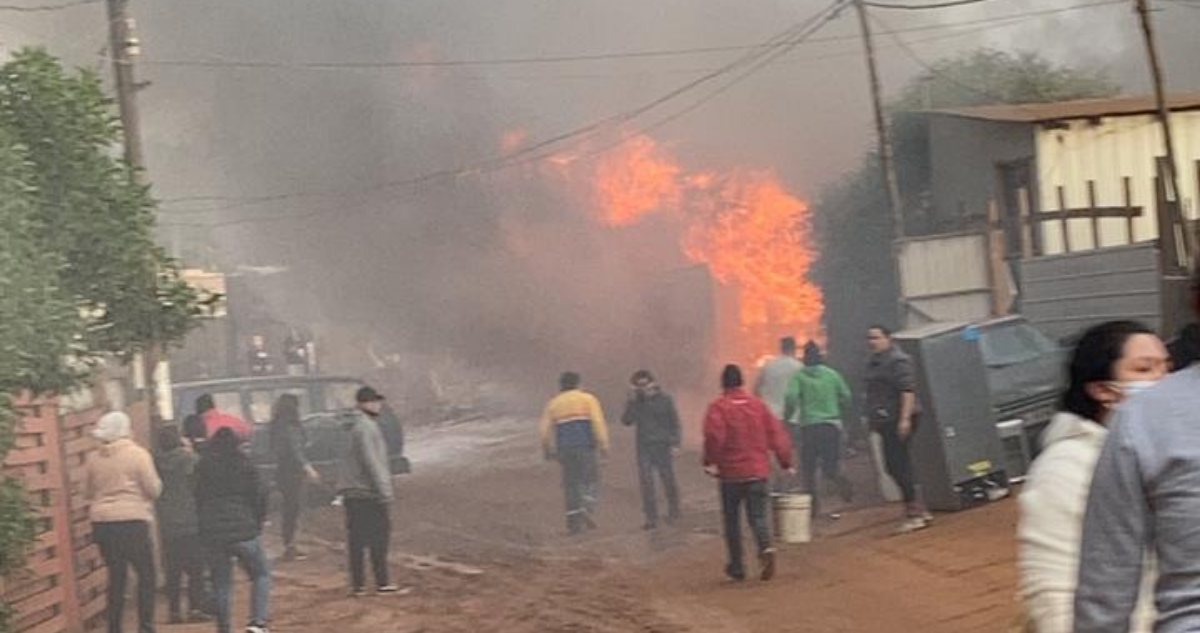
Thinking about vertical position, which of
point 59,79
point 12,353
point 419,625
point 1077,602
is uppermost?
point 59,79

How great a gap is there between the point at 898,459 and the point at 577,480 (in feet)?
11.7

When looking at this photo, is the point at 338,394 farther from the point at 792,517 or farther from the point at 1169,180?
the point at 1169,180

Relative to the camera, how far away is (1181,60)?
107ft

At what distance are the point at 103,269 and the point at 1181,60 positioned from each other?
26806mm

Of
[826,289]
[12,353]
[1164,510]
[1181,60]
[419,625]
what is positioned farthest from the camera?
[1181,60]

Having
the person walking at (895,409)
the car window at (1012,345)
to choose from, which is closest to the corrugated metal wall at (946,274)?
the car window at (1012,345)

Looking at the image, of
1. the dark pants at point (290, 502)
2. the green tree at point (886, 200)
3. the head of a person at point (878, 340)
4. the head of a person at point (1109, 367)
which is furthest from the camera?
the green tree at point (886, 200)

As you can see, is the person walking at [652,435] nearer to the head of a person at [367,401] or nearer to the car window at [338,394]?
the head of a person at [367,401]

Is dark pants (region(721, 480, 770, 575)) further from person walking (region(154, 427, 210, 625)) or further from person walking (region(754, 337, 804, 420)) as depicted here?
person walking (region(754, 337, 804, 420))

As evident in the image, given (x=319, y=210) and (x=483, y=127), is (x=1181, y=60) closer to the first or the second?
(x=483, y=127)

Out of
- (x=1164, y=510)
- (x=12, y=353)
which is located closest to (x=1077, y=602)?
(x=1164, y=510)

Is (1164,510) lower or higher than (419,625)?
Result: higher

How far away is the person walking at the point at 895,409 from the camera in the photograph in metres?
12.7

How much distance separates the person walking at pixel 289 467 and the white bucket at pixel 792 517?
4455 millimetres
